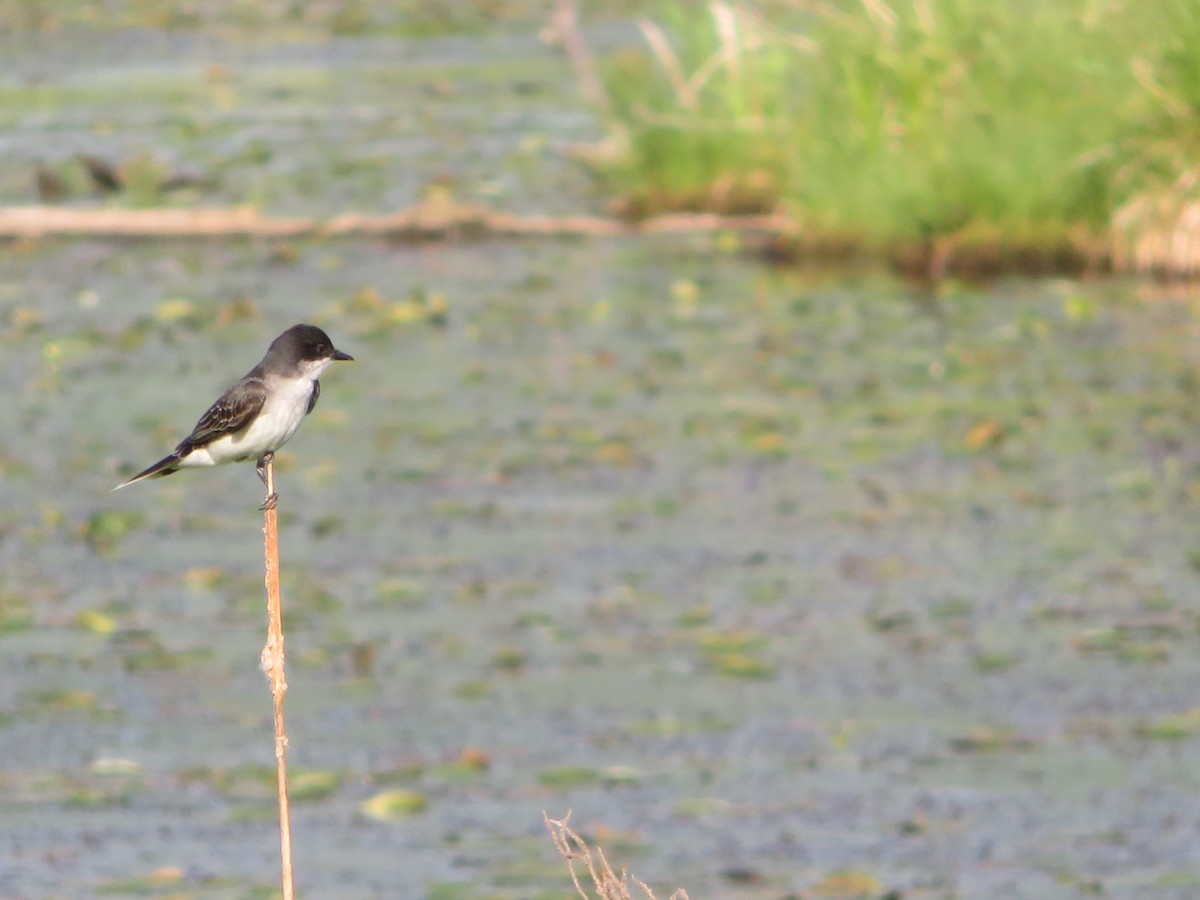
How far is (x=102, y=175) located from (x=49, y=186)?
420 mm

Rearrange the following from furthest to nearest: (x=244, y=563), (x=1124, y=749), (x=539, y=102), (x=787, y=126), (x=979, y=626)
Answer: (x=539, y=102) → (x=787, y=126) → (x=244, y=563) → (x=979, y=626) → (x=1124, y=749)

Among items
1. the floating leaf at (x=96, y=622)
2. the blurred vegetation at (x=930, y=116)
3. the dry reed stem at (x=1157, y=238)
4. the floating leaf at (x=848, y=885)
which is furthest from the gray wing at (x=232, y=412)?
the dry reed stem at (x=1157, y=238)

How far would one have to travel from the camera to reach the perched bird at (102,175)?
17328 millimetres

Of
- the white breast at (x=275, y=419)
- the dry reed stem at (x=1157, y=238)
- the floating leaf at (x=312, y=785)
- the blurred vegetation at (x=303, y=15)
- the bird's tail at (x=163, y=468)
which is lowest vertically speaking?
the floating leaf at (x=312, y=785)

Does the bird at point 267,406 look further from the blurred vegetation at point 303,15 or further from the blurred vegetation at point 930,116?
the blurred vegetation at point 303,15

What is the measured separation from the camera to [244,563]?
8.95 m

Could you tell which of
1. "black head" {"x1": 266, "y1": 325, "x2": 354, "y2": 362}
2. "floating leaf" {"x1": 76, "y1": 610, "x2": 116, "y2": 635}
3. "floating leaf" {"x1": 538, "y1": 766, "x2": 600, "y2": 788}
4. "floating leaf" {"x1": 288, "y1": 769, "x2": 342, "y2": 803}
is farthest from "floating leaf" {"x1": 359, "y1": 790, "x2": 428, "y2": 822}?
"black head" {"x1": 266, "y1": 325, "x2": 354, "y2": 362}

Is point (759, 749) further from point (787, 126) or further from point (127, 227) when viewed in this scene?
point (127, 227)

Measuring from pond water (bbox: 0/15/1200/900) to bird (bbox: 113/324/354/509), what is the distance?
81.8 inches

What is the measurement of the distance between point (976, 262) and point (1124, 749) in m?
7.74

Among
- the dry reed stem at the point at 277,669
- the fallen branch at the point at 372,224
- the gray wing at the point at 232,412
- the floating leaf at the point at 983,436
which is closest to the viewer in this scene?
the dry reed stem at the point at 277,669

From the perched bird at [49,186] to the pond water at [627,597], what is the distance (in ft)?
11.9

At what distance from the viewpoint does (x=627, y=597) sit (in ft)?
27.7

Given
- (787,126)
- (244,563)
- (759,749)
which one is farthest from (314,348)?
(787,126)
